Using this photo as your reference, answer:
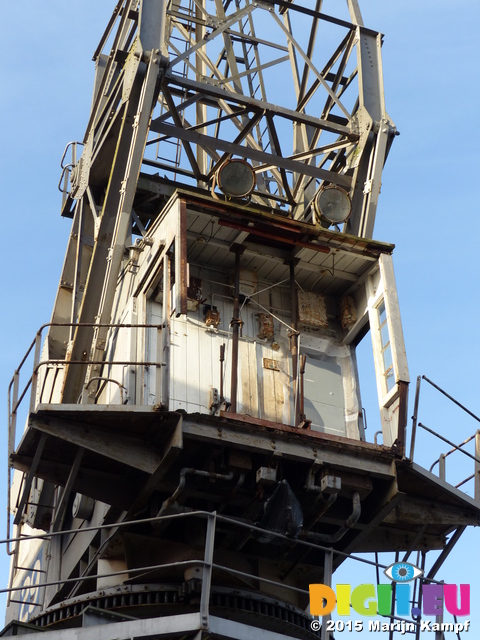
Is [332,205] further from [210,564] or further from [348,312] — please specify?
[210,564]

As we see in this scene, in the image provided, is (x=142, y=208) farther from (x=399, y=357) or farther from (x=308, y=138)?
(x=399, y=357)

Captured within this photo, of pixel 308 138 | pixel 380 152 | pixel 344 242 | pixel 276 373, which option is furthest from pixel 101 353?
pixel 308 138

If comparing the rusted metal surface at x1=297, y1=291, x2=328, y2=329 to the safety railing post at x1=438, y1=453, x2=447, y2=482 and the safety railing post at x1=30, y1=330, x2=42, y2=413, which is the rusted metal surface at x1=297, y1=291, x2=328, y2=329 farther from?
the safety railing post at x1=30, y1=330, x2=42, y2=413

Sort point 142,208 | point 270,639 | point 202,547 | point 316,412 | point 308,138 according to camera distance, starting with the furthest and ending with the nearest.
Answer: point 308,138 < point 142,208 < point 316,412 < point 202,547 < point 270,639

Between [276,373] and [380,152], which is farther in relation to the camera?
[380,152]

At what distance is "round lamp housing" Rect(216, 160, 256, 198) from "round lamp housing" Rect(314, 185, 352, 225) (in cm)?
139

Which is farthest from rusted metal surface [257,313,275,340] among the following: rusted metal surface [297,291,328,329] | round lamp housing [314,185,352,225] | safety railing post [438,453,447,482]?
safety railing post [438,453,447,482]

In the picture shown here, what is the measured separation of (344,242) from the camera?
71.1ft

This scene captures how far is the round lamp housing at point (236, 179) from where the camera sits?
21.8 meters

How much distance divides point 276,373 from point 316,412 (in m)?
A: 0.96

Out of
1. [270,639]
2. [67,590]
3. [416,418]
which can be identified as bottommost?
[270,639]

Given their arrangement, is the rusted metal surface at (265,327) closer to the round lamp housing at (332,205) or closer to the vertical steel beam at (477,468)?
the round lamp housing at (332,205)

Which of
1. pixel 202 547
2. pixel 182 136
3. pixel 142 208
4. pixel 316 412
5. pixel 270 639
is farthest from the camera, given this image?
pixel 142 208

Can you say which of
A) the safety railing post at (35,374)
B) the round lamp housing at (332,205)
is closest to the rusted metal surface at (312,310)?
the round lamp housing at (332,205)
